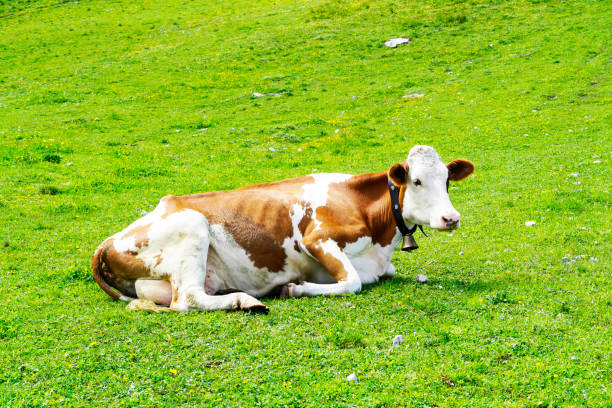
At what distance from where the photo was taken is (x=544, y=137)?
63.6 feet

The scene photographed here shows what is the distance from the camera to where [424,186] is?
322 inches

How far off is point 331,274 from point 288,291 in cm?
66

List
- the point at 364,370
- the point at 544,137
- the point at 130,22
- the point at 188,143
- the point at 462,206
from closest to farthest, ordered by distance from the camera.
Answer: the point at 364,370 < the point at 462,206 < the point at 544,137 < the point at 188,143 < the point at 130,22

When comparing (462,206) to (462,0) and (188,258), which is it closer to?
(188,258)

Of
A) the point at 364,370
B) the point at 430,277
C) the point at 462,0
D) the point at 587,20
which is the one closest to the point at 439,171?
the point at 430,277

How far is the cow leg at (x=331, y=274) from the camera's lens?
25.8 feet

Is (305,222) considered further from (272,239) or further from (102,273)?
(102,273)

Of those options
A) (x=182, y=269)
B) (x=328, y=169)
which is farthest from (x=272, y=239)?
(x=328, y=169)

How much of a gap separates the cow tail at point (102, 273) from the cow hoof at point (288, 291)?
213 cm

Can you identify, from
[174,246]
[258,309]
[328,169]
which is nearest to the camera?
[258,309]

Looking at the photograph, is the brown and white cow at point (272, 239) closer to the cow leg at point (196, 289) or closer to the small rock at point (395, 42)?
the cow leg at point (196, 289)

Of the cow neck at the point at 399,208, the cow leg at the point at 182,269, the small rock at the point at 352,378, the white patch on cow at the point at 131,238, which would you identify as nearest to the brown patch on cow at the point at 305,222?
the cow neck at the point at 399,208

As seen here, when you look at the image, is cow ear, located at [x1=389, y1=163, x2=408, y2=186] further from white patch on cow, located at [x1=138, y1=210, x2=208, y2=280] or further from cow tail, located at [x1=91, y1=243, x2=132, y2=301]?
cow tail, located at [x1=91, y1=243, x2=132, y2=301]

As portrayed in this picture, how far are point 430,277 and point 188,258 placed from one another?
3701 millimetres
